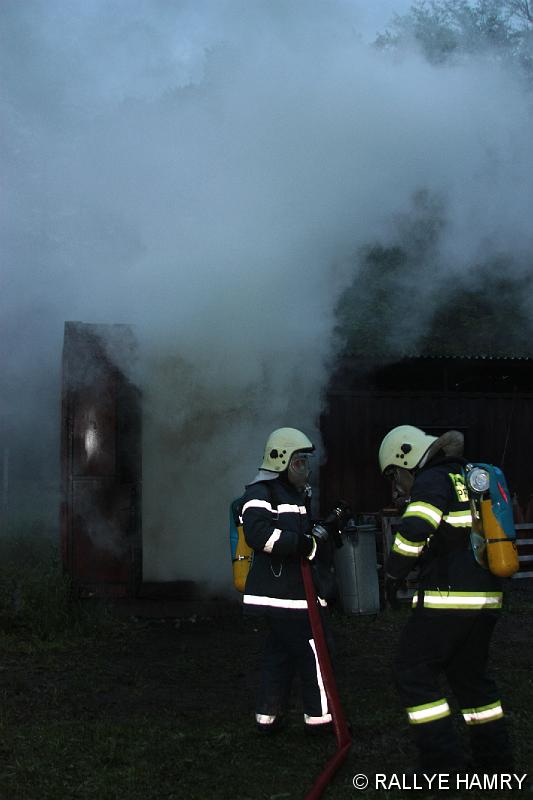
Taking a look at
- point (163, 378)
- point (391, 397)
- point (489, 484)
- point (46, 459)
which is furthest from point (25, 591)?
point (46, 459)

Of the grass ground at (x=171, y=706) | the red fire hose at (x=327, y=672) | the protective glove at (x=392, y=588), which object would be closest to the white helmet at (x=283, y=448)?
the red fire hose at (x=327, y=672)

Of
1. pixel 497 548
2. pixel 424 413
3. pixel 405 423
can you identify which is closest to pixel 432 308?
pixel 424 413

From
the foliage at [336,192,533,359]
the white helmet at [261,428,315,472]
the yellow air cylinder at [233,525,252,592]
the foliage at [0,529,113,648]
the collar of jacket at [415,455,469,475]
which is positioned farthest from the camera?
the foliage at [336,192,533,359]

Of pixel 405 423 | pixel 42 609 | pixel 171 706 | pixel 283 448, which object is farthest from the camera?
pixel 405 423

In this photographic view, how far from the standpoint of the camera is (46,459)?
16203 mm

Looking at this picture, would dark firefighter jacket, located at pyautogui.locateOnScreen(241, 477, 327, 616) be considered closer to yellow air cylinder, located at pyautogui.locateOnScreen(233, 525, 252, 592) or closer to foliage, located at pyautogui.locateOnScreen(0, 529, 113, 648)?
yellow air cylinder, located at pyautogui.locateOnScreen(233, 525, 252, 592)

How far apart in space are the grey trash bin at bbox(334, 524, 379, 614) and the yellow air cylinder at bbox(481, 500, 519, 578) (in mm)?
4499

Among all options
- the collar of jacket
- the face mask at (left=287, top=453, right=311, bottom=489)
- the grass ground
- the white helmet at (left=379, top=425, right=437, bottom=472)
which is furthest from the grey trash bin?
the collar of jacket

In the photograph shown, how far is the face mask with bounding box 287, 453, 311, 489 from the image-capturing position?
5.11m

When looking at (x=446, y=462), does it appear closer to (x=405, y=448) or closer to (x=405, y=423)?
(x=405, y=448)

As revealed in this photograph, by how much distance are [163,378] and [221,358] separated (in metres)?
0.71

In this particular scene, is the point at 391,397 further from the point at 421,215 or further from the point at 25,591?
the point at 25,591

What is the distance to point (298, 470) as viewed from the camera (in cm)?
514

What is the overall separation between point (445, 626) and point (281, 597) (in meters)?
1.20
